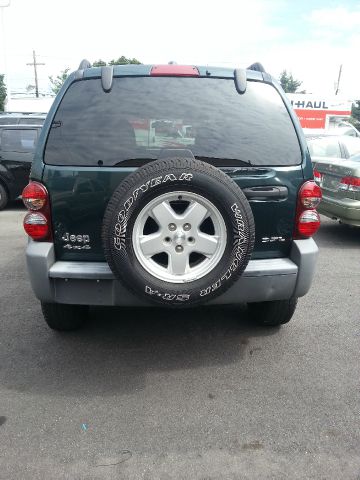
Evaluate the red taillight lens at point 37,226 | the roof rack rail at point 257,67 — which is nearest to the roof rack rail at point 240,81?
the roof rack rail at point 257,67

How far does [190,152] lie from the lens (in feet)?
8.77

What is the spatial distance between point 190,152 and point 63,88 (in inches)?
41.3

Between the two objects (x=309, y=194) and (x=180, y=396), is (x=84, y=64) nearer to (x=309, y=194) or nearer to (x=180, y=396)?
(x=309, y=194)

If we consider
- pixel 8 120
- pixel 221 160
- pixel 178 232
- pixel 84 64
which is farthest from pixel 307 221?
pixel 8 120

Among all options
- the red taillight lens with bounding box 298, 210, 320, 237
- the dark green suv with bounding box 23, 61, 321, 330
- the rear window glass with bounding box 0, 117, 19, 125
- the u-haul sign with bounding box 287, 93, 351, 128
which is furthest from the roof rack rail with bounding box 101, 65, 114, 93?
the u-haul sign with bounding box 287, 93, 351, 128

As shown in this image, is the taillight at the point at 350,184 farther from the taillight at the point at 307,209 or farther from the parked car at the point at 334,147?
the taillight at the point at 307,209

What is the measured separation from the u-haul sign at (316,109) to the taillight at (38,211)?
28464 millimetres

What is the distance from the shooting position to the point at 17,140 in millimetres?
8820

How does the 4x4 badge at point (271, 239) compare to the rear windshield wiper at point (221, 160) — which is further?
the 4x4 badge at point (271, 239)

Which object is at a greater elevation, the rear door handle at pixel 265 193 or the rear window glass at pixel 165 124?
the rear window glass at pixel 165 124

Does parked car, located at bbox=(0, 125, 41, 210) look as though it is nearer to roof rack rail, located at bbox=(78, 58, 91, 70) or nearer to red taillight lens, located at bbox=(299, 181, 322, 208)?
roof rack rail, located at bbox=(78, 58, 91, 70)

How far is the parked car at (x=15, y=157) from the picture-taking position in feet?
28.6

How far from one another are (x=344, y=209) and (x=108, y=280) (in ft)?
14.9

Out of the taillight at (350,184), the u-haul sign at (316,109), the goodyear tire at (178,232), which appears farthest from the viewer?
the u-haul sign at (316,109)
